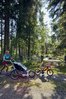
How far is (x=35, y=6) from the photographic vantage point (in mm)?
26188

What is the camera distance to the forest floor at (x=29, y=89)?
440 inches

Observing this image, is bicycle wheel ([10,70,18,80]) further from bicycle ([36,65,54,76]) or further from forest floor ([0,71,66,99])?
bicycle ([36,65,54,76])

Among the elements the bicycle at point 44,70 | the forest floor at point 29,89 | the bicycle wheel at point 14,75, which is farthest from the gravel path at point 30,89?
the bicycle at point 44,70

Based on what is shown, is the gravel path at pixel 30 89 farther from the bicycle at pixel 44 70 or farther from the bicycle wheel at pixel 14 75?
the bicycle at pixel 44 70

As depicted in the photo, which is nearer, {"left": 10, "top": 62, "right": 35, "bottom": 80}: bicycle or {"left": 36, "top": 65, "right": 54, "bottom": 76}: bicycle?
{"left": 10, "top": 62, "right": 35, "bottom": 80}: bicycle

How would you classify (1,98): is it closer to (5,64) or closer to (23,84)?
(23,84)

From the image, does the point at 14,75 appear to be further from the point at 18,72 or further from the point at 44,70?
the point at 44,70

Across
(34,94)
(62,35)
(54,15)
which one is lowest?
(34,94)

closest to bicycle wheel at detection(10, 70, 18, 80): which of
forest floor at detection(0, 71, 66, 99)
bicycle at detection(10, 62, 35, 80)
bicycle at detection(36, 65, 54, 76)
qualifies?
bicycle at detection(10, 62, 35, 80)

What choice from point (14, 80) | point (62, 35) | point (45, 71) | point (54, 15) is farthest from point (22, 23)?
point (14, 80)

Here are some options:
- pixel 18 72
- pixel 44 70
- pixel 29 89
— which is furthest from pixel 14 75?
pixel 29 89

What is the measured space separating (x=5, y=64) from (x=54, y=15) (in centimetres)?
1326

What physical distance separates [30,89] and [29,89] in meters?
0.05

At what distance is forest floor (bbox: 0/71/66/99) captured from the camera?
1119 cm
